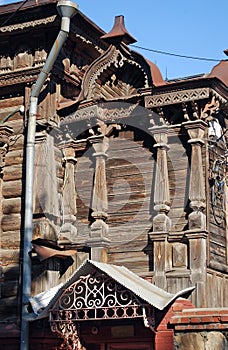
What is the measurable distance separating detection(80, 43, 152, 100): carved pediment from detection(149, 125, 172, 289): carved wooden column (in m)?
1.11

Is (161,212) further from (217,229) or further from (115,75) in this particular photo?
(115,75)

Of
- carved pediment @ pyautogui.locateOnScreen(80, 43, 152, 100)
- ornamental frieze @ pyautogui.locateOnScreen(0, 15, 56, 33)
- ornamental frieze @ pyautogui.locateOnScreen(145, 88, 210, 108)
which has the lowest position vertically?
ornamental frieze @ pyautogui.locateOnScreen(145, 88, 210, 108)

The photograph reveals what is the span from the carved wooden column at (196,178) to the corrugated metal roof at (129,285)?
1.47 meters

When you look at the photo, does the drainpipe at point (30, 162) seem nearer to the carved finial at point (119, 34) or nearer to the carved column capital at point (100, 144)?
the carved finial at point (119, 34)

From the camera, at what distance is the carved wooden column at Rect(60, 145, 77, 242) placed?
14390mm

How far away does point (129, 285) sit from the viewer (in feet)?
36.9

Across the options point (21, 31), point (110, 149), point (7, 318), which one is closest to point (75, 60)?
point (21, 31)

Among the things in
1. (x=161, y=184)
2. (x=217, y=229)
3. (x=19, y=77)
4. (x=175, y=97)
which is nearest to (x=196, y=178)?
(x=161, y=184)

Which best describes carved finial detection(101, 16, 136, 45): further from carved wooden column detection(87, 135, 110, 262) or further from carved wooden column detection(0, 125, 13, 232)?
carved wooden column detection(0, 125, 13, 232)

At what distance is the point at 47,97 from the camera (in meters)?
14.7

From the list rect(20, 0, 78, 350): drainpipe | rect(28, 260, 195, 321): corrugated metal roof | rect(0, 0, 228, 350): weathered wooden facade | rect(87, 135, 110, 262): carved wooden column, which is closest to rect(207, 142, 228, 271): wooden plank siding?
rect(0, 0, 228, 350): weathered wooden facade

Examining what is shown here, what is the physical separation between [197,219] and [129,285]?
2414 mm

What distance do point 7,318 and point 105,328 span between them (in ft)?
8.62

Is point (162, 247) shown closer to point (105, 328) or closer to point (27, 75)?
point (105, 328)
